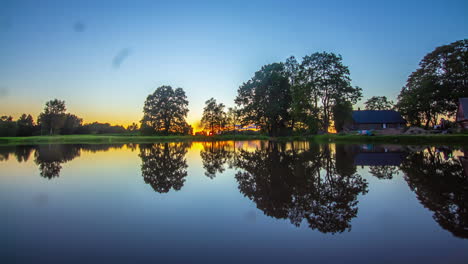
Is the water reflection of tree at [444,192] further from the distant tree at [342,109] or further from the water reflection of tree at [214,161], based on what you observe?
the distant tree at [342,109]

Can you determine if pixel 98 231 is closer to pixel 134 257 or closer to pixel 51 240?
→ pixel 51 240

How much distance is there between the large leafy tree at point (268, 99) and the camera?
56.2m

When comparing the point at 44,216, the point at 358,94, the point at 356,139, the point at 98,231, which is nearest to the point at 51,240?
the point at 98,231

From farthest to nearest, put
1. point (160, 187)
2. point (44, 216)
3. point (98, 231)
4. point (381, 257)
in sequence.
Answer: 1. point (160, 187)
2. point (44, 216)
3. point (98, 231)
4. point (381, 257)

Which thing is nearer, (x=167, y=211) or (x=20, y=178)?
(x=167, y=211)

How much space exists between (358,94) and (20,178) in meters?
46.9

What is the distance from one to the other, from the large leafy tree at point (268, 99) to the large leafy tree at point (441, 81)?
23877 mm

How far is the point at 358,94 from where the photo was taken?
1752 inches

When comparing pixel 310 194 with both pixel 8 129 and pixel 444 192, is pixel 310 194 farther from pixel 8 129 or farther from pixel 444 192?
pixel 8 129

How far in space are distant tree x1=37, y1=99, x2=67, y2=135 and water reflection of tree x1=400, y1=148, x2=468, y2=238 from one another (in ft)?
332

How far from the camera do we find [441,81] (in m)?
46.1

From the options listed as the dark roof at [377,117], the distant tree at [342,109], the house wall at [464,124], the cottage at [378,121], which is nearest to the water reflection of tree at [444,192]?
the distant tree at [342,109]

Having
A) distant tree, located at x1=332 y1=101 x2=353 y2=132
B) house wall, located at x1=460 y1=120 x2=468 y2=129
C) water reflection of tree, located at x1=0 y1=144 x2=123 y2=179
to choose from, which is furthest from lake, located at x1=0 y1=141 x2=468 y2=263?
house wall, located at x1=460 y1=120 x2=468 y2=129

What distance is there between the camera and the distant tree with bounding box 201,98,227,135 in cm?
8525
